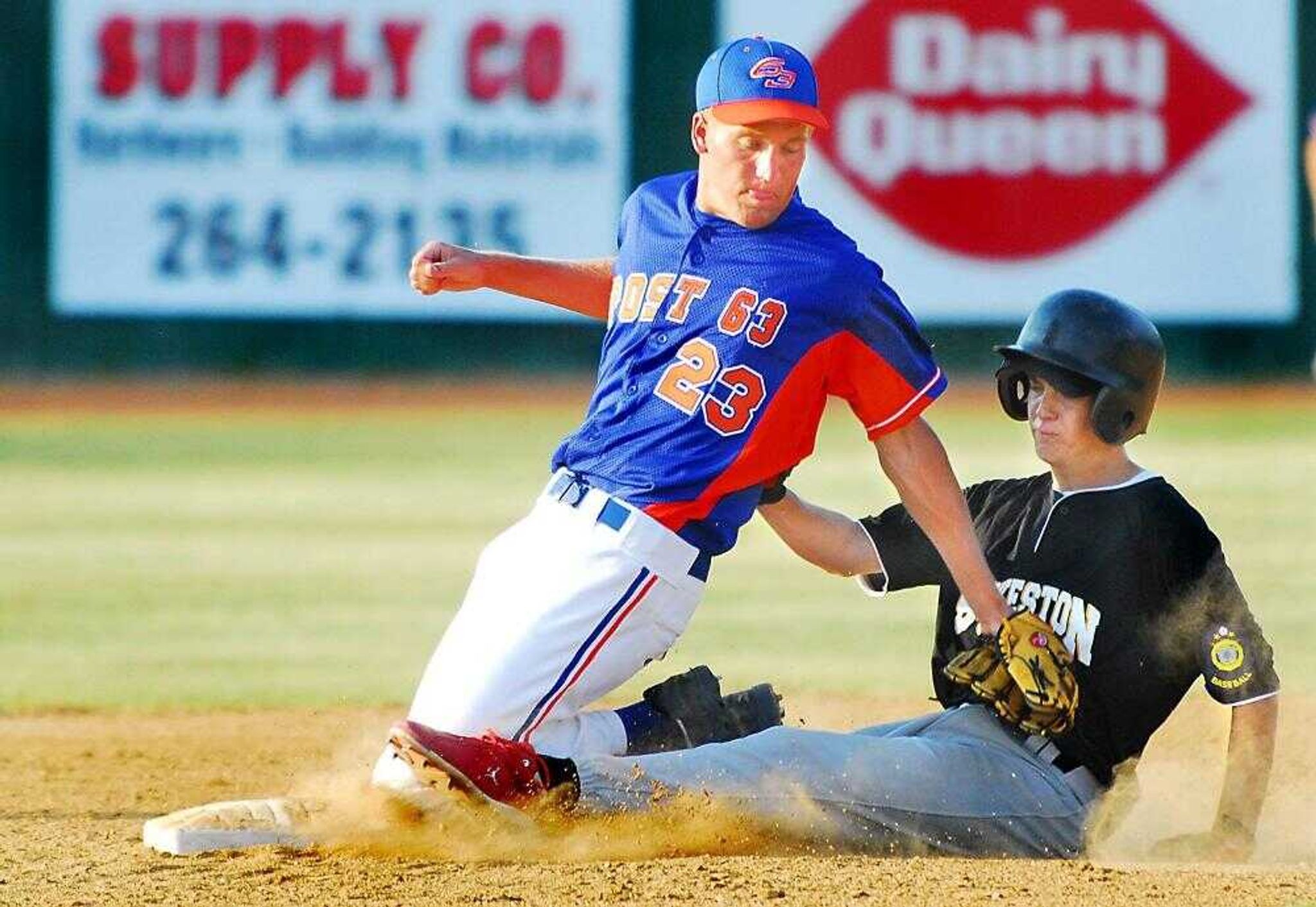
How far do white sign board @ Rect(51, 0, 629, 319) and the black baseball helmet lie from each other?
1098 cm

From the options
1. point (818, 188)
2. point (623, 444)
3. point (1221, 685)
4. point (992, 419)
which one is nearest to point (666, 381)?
point (623, 444)

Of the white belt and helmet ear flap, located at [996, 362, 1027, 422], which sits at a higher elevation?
helmet ear flap, located at [996, 362, 1027, 422]

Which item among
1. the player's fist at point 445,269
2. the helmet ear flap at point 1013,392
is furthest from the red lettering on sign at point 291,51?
the helmet ear flap at point 1013,392

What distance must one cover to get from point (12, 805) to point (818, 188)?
437 inches

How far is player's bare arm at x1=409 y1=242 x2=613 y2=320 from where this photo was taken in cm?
405

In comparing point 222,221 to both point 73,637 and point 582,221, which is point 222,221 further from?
point 73,637

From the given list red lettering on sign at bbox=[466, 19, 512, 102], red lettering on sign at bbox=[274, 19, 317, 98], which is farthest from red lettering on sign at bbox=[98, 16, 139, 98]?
red lettering on sign at bbox=[466, 19, 512, 102]

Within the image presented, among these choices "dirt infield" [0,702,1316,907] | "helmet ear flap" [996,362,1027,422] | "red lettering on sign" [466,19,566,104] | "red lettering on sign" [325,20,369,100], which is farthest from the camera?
"red lettering on sign" [466,19,566,104]

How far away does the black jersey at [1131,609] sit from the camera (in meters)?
3.83

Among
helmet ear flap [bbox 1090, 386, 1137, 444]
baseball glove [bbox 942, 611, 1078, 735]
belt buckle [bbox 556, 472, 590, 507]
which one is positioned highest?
helmet ear flap [bbox 1090, 386, 1137, 444]

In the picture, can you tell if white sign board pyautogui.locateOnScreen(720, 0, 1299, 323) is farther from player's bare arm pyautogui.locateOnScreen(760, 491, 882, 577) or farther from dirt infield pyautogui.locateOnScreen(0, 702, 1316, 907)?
player's bare arm pyautogui.locateOnScreen(760, 491, 882, 577)

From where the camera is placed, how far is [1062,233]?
50.3 ft

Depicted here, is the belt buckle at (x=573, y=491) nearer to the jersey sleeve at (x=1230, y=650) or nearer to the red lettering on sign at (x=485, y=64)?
the jersey sleeve at (x=1230, y=650)

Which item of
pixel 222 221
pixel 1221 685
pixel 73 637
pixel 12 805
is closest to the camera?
pixel 1221 685
